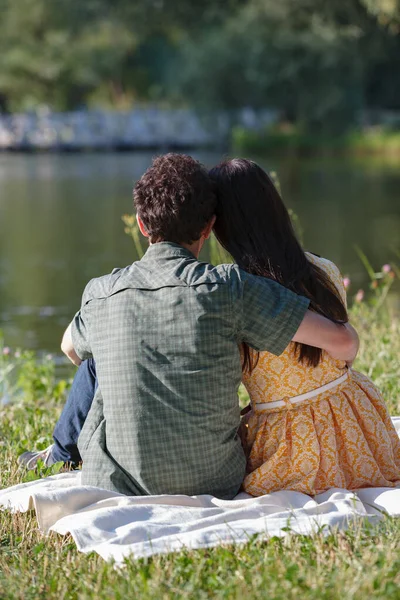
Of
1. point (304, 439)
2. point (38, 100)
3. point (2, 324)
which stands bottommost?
point (2, 324)

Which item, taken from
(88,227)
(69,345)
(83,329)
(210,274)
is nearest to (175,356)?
(210,274)

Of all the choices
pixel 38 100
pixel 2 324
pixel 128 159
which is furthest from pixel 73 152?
pixel 2 324

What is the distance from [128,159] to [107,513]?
28.7 m

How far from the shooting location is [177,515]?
246 cm

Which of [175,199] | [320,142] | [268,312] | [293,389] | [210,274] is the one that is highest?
[175,199]

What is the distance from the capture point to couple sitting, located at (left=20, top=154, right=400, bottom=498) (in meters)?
2.47

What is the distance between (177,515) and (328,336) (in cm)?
60

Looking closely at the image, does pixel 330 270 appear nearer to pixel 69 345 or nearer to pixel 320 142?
pixel 69 345

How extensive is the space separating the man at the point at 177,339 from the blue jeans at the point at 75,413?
0.71 ft

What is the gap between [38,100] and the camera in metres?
37.3

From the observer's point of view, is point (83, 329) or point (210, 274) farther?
point (83, 329)

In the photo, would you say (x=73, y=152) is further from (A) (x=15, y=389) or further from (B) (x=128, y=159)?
(A) (x=15, y=389)

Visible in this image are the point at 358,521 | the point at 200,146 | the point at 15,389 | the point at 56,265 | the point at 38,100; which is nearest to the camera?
the point at 358,521

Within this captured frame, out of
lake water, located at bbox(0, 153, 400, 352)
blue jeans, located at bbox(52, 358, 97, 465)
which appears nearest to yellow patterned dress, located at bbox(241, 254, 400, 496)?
blue jeans, located at bbox(52, 358, 97, 465)
